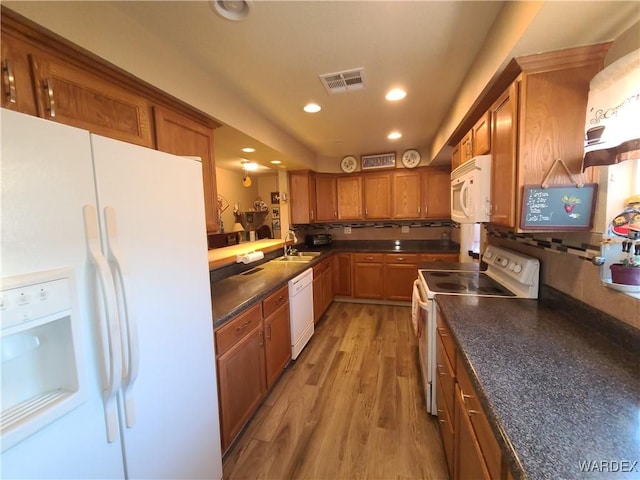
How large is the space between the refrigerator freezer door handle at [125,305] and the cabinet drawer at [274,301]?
1.19m

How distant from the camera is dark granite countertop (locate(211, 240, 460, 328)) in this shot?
173cm

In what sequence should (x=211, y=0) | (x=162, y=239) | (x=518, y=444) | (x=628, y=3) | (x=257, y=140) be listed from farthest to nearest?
(x=257, y=140)
(x=211, y=0)
(x=162, y=239)
(x=628, y=3)
(x=518, y=444)

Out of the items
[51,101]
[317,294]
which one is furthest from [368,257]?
[51,101]

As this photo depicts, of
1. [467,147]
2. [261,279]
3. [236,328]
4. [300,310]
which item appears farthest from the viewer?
[300,310]

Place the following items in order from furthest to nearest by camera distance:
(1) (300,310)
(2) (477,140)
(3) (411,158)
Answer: (3) (411,158)
(1) (300,310)
(2) (477,140)

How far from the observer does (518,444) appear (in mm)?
647

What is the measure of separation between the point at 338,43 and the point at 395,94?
33.1 inches

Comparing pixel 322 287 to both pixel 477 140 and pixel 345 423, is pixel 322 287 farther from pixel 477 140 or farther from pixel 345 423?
pixel 477 140

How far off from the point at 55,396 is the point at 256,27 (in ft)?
5.59

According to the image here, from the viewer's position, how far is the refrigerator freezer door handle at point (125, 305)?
86cm

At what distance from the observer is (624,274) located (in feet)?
3.47

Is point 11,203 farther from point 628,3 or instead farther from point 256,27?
point 628,3

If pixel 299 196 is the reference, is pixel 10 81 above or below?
above

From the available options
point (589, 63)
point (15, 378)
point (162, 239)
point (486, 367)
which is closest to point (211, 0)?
point (162, 239)
